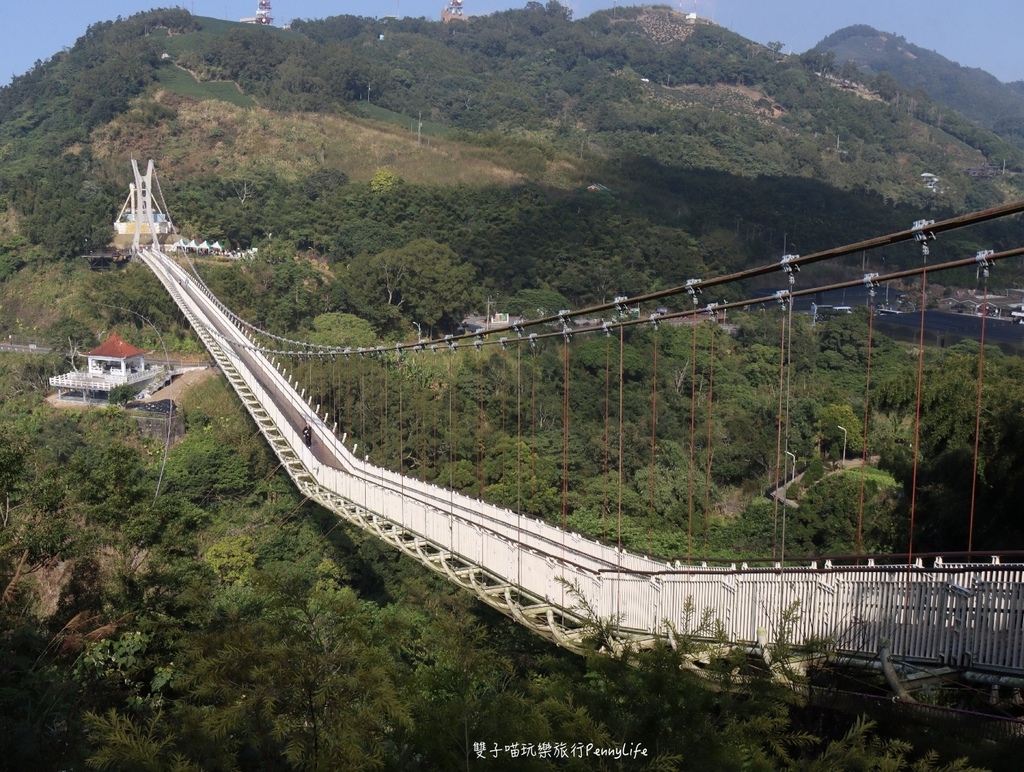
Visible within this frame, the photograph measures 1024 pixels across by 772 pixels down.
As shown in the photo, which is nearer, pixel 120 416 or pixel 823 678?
pixel 823 678

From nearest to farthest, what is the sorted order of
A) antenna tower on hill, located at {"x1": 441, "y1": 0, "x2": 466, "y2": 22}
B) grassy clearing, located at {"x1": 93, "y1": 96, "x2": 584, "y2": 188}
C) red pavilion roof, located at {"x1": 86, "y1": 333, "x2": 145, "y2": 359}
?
red pavilion roof, located at {"x1": 86, "y1": 333, "x2": 145, "y2": 359} → grassy clearing, located at {"x1": 93, "y1": 96, "x2": 584, "y2": 188} → antenna tower on hill, located at {"x1": 441, "y1": 0, "x2": 466, "y2": 22}

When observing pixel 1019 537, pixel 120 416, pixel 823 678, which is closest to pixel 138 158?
pixel 120 416

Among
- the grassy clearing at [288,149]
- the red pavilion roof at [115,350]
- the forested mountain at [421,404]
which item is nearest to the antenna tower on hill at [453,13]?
the forested mountain at [421,404]

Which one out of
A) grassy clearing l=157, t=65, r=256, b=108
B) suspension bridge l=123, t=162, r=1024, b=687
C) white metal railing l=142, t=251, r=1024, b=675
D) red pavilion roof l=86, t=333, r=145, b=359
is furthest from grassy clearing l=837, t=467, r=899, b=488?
grassy clearing l=157, t=65, r=256, b=108

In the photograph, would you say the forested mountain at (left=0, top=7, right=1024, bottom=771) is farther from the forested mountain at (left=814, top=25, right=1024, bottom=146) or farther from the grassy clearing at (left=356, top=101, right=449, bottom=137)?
the forested mountain at (left=814, top=25, right=1024, bottom=146)

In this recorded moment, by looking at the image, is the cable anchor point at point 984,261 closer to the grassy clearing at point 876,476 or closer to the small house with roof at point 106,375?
the grassy clearing at point 876,476

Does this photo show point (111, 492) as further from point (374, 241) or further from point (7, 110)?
point (7, 110)
